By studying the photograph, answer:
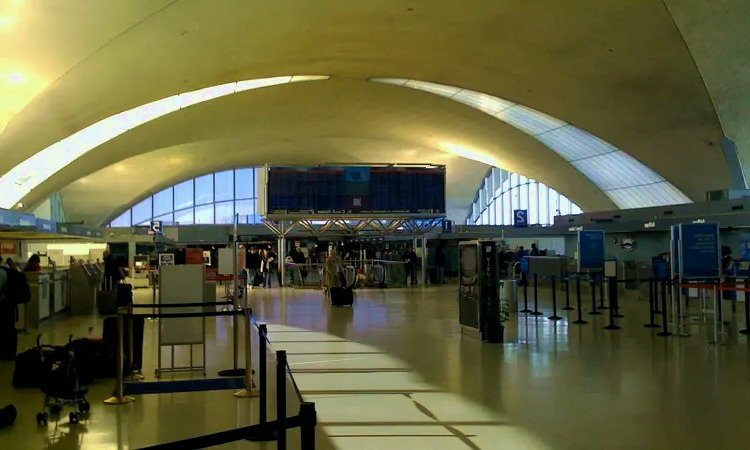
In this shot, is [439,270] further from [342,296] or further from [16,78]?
[16,78]

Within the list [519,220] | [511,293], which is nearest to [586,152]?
[519,220]

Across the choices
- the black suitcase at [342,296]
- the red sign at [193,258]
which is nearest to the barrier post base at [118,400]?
the red sign at [193,258]

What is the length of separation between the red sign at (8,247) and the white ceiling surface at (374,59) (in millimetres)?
2914

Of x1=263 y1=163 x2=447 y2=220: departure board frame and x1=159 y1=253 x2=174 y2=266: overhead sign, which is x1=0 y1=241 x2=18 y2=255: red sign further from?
x1=263 y1=163 x2=447 y2=220: departure board frame

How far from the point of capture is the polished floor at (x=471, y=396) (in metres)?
5.37

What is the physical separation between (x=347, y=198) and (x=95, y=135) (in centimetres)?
1517

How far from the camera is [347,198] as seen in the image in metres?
25.5

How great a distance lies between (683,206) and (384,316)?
1104cm

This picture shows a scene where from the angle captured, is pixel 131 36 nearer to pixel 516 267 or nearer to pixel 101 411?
pixel 101 411

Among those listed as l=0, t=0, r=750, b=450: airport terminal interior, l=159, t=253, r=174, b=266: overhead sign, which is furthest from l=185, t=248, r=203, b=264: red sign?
l=159, t=253, r=174, b=266: overhead sign

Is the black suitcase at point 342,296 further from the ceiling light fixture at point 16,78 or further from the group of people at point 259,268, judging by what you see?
the group of people at point 259,268

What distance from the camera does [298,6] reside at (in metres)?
17.9

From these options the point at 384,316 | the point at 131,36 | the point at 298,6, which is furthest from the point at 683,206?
the point at 131,36

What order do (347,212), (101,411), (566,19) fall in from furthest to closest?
(347,212), (566,19), (101,411)
